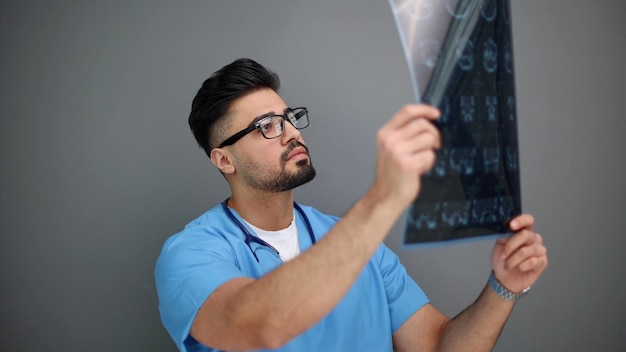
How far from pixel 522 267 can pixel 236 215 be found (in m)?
0.55

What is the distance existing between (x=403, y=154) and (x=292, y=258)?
0.25 m

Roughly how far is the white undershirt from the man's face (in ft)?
0.30

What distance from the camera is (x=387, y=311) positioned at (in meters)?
1.09

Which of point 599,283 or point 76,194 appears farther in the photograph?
point 599,283

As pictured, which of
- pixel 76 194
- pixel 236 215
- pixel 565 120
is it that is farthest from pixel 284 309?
pixel 565 120

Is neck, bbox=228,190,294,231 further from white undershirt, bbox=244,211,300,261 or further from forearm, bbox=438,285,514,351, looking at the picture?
forearm, bbox=438,285,514,351

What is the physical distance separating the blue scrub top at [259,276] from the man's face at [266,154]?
10 cm

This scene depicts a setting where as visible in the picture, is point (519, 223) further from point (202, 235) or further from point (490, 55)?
point (202, 235)

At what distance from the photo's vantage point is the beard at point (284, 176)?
1061mm

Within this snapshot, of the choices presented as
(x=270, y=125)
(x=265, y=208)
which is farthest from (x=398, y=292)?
(x=270, y=125)

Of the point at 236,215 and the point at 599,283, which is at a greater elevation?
the point at 236,215

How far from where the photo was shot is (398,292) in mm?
1112

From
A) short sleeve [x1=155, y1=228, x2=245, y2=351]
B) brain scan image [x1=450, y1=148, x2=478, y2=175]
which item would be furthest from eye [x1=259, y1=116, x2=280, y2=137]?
brain scan image [x1=450, y1=148, x2=478, y2=175]

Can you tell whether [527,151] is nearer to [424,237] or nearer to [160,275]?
[424,237]
